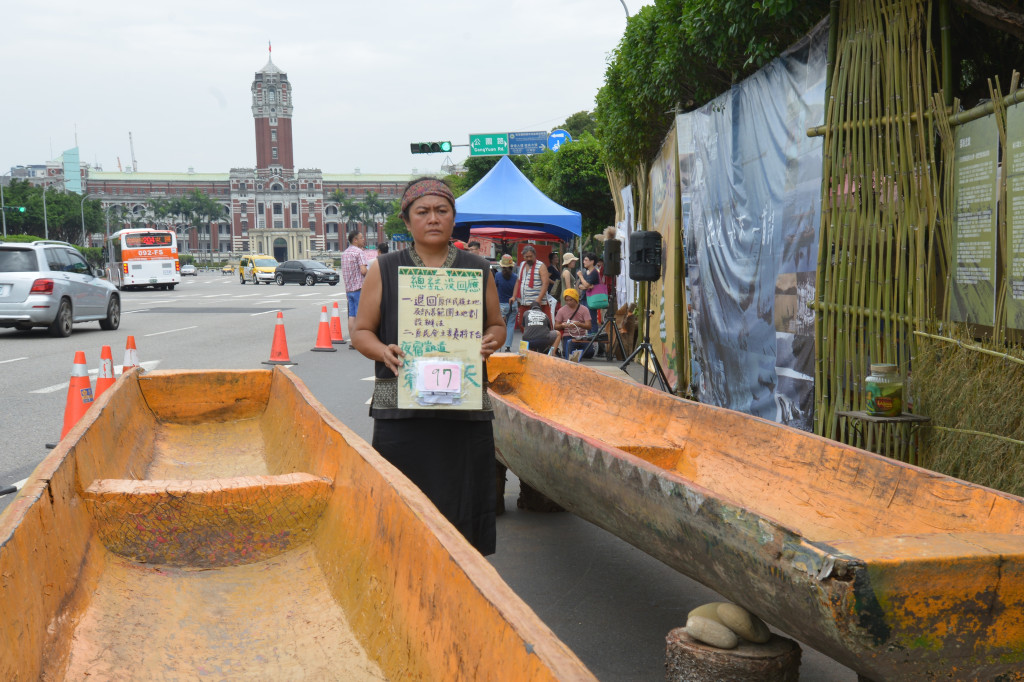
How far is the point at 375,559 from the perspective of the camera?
298cm

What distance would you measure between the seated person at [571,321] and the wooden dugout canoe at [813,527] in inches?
276

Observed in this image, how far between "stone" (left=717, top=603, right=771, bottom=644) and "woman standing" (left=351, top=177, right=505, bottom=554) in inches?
42.9

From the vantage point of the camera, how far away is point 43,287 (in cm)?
1562

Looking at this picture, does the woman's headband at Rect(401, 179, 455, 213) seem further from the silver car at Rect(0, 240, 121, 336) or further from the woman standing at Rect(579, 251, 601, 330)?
the silver car at Rect(0, 240, 121, 336)

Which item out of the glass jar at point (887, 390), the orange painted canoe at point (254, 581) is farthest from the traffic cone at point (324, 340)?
the glass jar at point (887, 390)

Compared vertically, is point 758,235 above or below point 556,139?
below

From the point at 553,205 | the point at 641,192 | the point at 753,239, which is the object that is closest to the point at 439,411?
the point at 753,239

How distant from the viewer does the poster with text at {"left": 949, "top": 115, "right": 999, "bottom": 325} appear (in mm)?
4484

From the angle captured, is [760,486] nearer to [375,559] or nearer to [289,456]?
[375,559]

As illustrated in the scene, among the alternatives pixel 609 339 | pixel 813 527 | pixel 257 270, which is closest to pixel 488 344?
pixel 813 527

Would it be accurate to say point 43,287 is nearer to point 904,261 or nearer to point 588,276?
point 588,276

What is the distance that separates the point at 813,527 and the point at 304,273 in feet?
163

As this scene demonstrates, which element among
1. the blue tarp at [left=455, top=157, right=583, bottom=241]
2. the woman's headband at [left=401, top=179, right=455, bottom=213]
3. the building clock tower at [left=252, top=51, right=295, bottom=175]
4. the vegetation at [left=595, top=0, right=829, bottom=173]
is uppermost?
the building clock tower at [left=252, top=51, right=295, bottom=175]

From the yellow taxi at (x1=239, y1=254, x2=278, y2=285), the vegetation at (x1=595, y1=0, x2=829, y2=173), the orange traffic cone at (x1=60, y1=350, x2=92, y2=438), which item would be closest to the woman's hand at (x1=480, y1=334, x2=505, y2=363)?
the vegetation at (x1=595, y1=0, x2=829, y2=173)
